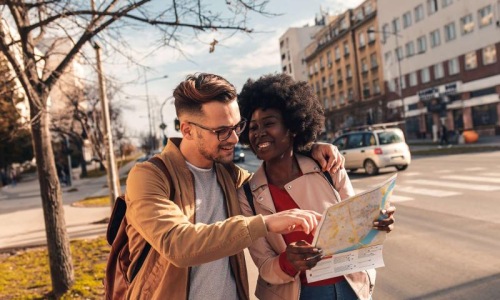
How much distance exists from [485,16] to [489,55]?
279cm

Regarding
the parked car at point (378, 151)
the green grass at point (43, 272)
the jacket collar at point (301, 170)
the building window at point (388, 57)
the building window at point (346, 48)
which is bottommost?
the green grass at point (43, 272)

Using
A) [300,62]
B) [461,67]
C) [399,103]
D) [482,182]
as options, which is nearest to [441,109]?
[461,67]

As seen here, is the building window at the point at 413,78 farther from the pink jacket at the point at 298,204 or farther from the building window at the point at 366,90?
the pink jacket at the point at 298,204

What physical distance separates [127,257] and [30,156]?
1750 inches

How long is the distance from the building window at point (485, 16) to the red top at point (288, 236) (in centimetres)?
3426

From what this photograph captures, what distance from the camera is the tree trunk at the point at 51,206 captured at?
4.93 metres

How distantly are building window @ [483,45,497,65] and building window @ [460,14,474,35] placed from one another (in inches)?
87.5

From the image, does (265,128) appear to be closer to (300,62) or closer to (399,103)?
(399,103)

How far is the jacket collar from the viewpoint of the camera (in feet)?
7.04

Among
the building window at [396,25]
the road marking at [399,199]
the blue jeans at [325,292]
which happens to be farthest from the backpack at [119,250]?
the building window at [396,25]

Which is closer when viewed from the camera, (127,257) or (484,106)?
(127,257)

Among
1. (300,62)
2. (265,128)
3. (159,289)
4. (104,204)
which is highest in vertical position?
(300,62)

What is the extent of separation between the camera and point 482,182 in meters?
10.9

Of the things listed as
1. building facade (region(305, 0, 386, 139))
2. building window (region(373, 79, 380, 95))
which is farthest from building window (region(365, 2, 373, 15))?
building window (region(373, 79, 380, 95))
